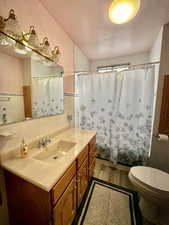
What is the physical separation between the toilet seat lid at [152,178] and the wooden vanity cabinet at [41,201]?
30.9 inches

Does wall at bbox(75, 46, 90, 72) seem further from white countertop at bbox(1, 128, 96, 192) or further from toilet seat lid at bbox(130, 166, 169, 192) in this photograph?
toilet seat lid at bbox(130, 166, 169, 192)

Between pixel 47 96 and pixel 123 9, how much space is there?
1.25 m

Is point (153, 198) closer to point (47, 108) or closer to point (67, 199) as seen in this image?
point (67, 199)

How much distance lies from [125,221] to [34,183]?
3.82 ft

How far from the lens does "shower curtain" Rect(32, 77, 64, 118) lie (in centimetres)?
123

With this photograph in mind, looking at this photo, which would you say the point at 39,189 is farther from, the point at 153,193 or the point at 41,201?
the point at 153,193

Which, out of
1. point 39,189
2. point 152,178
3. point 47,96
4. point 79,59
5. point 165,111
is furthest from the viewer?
point 79,59

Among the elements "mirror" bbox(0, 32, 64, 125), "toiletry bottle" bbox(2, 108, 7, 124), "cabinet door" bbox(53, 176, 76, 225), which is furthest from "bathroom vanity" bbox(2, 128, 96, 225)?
"mirror" bbox(0, 32, 64, 125)

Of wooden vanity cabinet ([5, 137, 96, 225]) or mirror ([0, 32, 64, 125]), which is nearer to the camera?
wooden vanity cabinet ([5, 137, 96, 225])

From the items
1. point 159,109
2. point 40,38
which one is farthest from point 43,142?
point 159,109

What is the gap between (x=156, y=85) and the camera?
64.1 inches

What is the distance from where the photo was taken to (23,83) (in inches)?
42.2

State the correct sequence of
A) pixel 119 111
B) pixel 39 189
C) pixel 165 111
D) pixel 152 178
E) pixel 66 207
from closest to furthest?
pixel 39 189, pixel 66 207, pixel 152 178, pixel 165 111, pixel 119 111

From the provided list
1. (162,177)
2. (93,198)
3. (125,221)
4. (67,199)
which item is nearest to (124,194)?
(125,221)
